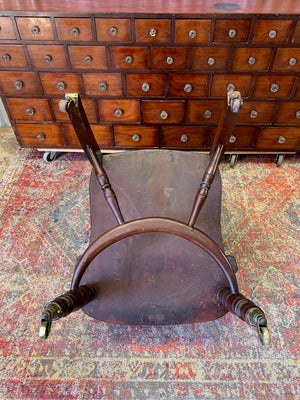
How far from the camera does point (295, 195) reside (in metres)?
2.30

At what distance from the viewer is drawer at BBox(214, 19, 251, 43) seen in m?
1.80

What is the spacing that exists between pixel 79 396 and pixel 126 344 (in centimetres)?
31

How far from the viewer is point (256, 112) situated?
222 centimetres

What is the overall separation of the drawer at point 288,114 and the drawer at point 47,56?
1.56 meters

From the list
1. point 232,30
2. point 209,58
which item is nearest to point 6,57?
point 209,58

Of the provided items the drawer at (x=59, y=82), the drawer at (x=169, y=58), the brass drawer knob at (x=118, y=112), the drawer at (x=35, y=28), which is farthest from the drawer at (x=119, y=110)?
the drawer at (x=35, y=28)

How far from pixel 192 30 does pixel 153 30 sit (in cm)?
23

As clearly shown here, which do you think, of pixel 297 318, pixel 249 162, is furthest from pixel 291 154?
pixel 297 318

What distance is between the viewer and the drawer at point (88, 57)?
1950 mm

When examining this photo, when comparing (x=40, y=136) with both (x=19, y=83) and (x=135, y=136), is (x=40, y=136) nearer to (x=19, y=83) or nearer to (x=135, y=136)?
(x=19, y=83)

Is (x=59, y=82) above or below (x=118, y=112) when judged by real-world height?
above

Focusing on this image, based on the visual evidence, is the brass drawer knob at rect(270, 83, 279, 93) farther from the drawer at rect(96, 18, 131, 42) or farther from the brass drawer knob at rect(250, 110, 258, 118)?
the drawer at rect(96, 18, 131, 42)

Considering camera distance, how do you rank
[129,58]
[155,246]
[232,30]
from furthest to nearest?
[129,58], [232,30], [155,246]

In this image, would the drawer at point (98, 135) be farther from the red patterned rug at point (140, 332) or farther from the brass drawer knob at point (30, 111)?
the red patterned rug at point (140, 332)
